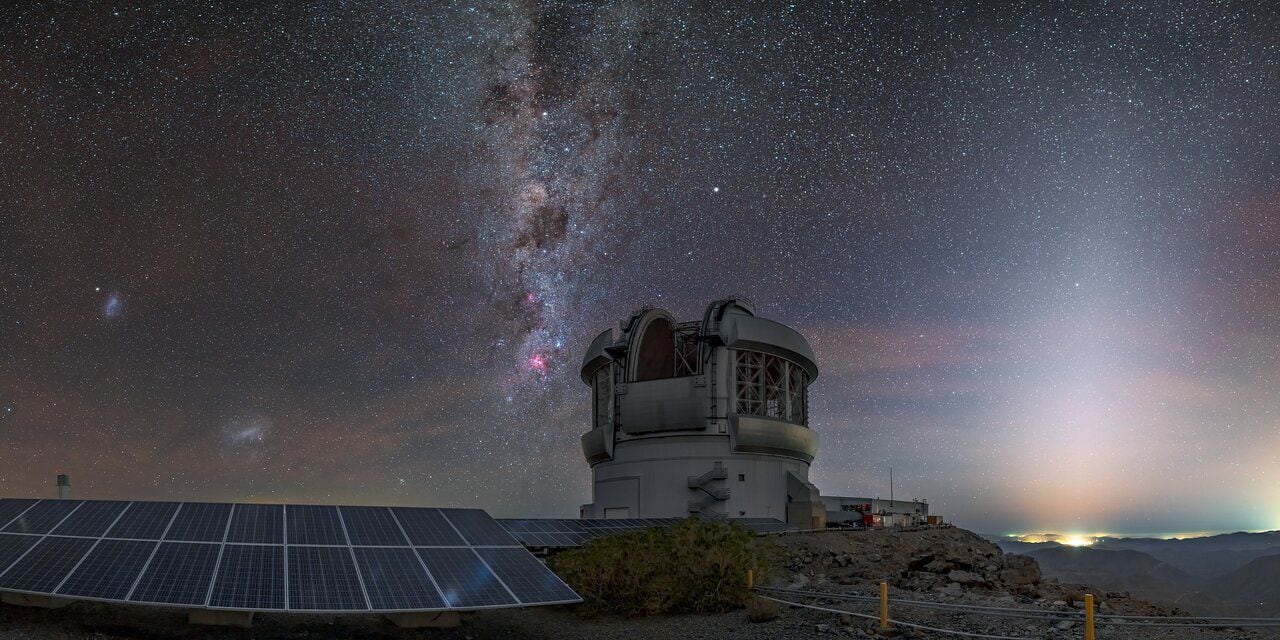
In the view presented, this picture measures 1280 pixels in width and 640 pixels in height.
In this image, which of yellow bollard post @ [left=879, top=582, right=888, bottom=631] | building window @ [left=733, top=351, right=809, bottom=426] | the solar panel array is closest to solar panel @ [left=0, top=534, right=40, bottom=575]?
the solar panel array

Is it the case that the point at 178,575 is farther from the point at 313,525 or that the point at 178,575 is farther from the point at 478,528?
the point at 478,528

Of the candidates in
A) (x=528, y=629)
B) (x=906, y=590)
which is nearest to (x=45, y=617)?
(x=528, y=629)

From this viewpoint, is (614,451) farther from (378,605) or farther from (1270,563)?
(1270,563)

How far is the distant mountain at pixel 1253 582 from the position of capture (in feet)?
414

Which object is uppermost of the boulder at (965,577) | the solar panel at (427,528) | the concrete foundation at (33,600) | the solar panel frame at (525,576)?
the solar panel at (427,528)

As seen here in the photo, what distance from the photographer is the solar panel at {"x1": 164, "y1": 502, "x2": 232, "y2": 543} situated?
15086 mm

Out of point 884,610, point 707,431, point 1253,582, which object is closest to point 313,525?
point 884,610

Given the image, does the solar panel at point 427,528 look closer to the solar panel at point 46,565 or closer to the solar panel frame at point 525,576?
the solar panel frame at point 525,576

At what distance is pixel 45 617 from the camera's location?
14375mm

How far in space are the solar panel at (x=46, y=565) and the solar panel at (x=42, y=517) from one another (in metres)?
0.87

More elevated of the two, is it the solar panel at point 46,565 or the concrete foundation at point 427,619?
the solar panel at point 46,565

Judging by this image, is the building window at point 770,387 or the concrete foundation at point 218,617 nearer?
the concrete foundation at point 218,617

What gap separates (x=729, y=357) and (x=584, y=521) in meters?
19.0

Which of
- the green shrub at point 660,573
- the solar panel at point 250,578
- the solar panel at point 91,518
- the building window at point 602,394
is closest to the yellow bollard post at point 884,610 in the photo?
the green shrub at point 660,573
